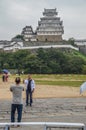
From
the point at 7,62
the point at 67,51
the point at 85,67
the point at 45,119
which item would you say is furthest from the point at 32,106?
the point at 67,51

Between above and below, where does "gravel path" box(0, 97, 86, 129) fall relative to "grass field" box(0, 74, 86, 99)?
below

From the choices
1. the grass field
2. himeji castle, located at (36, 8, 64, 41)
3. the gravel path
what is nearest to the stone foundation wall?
himeji castle, located at (36, 8, 64, 41)

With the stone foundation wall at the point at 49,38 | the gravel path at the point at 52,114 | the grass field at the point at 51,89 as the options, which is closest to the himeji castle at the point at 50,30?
the stone foundation wall at the point at 49,38

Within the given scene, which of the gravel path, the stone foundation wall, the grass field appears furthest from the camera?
the stone foundation wall

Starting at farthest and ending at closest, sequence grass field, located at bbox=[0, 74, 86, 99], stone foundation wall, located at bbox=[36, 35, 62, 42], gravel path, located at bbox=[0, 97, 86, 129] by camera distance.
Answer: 1. stone foundation wall, located at bbox=[36, 35, 62, 42]
2. grass field, located at bbox=[0, 74, 86, 99]
3. gravel path, located at bbox=[0, 97, 86, 129]

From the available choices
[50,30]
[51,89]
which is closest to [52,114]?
[51,89]

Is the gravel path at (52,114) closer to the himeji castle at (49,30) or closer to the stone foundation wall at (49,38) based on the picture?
the himeji castle at (49,30)

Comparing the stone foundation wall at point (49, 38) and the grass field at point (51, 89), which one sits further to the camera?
the stone foundation wall at point (49, 38)

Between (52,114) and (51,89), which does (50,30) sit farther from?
(52,114)

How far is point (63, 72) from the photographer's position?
290ft

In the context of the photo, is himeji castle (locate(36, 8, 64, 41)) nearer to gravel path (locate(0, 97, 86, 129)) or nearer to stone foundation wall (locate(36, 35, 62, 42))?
stone foundation wall (locate(36, 35, 62, 42))

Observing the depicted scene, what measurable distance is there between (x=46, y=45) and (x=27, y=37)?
20.3 meters

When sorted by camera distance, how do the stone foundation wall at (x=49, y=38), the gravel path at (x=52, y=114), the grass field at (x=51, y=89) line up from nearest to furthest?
the gravel path at (x=52, y=114) < the grass field at (x=51, y=89) < the stone foundation wall at (x=49, y=38)

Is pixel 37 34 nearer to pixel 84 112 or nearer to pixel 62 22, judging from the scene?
pixel 62 22
